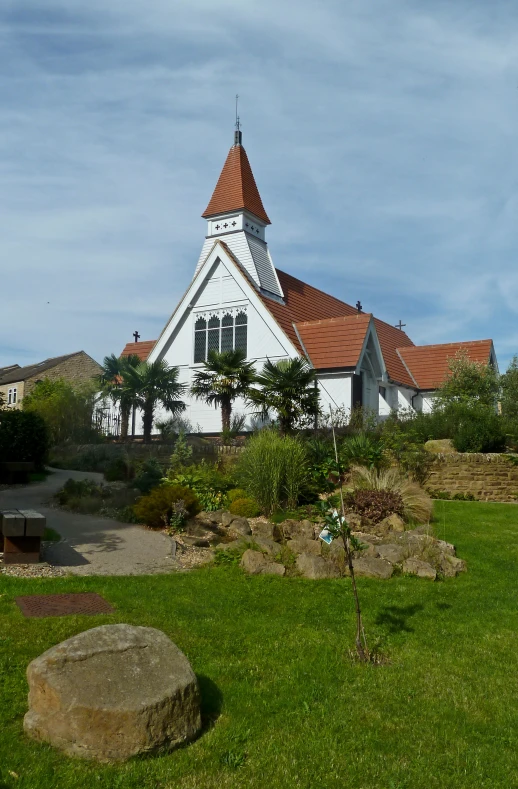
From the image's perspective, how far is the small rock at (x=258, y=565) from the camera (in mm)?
9047

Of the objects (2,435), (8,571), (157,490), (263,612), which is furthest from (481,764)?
(2,435)

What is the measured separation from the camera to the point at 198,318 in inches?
1223

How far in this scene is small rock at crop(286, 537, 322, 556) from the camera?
9.81 metres

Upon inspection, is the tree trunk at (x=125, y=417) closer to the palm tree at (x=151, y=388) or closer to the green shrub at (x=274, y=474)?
the palm tree at (x=151, y=388)

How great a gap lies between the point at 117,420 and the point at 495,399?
15914mm

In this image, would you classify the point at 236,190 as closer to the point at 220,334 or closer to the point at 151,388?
the point at 220,334

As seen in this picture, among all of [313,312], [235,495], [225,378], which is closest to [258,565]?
[235,495]

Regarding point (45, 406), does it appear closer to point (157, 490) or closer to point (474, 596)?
point (157, 490)

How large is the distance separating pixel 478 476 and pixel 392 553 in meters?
9.37

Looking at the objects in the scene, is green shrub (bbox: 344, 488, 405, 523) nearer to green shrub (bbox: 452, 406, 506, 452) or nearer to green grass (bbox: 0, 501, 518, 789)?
green grass (bbox: 0, 501, 518, 789)

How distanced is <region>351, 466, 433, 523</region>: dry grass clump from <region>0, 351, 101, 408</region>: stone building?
3390cm

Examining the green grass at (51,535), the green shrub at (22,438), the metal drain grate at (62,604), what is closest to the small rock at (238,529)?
the green grass at (51,535)

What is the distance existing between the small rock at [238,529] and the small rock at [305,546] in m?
1.49

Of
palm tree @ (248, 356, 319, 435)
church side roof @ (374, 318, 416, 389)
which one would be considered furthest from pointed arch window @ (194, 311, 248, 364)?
palm tree @ (248, 356, 319, 435)
